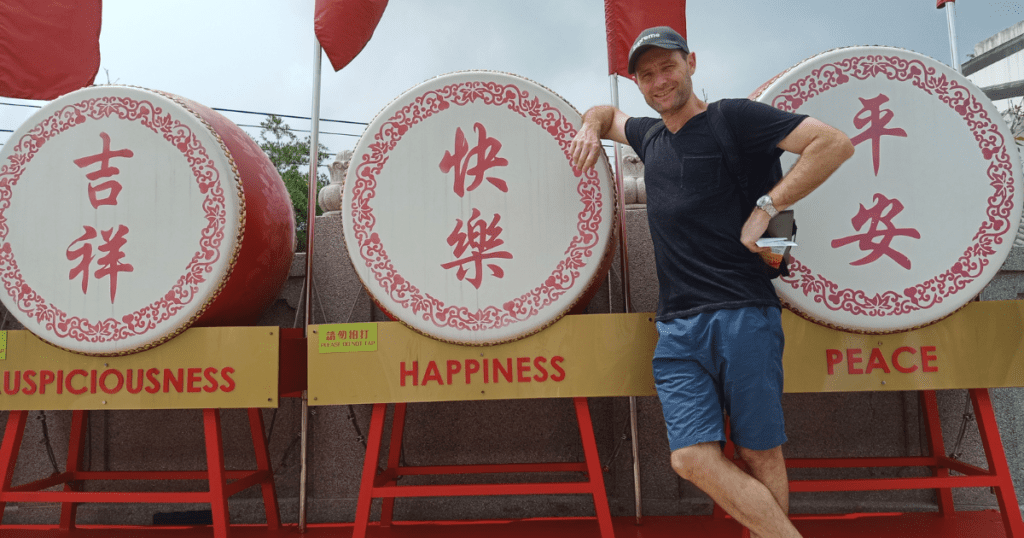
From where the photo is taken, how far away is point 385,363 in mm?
2176

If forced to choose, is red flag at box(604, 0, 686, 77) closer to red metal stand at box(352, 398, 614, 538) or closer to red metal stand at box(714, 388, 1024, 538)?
red metal stand at box(352, 398, 614, 538)

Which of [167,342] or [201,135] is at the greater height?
[201,135]

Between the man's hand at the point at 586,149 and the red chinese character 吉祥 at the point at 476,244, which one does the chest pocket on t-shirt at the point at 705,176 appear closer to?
the man's hand at the point at 586,149

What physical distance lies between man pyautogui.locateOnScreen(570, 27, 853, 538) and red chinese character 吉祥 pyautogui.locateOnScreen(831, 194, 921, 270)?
1.65 ft

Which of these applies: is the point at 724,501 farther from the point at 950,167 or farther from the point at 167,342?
the point at 167,342

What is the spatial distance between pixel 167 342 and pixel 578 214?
1575 mm

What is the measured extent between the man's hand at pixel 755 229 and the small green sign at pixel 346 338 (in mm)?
1287

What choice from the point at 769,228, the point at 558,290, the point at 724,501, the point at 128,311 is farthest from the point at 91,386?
the point at 769,228

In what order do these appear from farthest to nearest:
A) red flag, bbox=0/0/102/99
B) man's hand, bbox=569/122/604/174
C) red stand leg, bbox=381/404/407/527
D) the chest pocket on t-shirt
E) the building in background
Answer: the building in background
red flag, bbox=0/0/102/99
red stand leg, bbox=381/404/407/527
man's hand, bbox=569/122/604/174
the chest pocket on t-shirt

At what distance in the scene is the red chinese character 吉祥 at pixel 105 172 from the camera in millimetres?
2281

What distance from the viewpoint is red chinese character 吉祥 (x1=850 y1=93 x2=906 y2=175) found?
2.14 m

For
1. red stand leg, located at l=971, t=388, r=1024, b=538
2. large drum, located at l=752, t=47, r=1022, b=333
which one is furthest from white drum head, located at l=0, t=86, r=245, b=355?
red stand leg, located at l=971, t=388, r=1024, b=538

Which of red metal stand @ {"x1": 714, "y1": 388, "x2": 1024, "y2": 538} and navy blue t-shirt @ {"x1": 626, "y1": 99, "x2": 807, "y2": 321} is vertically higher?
navy blue t-shirt @ {"x1": 626, "y1": 99, "x2": 807, "y2": 321}

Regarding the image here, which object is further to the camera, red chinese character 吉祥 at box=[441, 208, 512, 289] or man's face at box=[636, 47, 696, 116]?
red chinese character 吉祥 at box=[441, 208, 512, 289]
